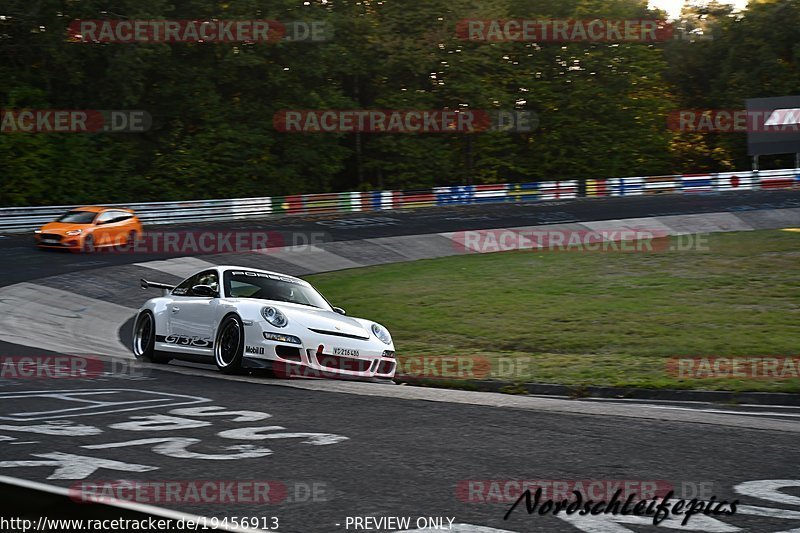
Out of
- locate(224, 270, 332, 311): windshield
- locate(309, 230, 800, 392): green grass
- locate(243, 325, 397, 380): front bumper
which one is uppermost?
locate(224, 270, 332, 311): windshield

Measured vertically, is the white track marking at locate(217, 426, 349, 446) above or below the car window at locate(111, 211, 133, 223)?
below

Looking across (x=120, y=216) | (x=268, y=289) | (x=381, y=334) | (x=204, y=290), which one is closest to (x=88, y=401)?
(x=204, y=290)

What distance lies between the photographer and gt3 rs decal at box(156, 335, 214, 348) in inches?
486

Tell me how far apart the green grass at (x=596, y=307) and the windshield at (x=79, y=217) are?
290 inches

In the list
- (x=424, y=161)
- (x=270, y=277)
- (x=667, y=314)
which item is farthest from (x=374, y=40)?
(x=270, y=277)

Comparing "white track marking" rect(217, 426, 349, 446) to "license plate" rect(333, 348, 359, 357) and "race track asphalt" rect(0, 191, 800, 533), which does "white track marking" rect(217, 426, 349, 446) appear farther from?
"license plate" rect(333, 348, 359, 357)

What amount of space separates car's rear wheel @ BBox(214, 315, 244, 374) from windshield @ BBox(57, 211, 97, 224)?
59.3 feet

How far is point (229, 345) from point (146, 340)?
227cm

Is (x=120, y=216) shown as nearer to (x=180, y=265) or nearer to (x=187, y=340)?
(x=180, y=265)

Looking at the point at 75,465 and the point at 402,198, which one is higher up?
the point at 402,198

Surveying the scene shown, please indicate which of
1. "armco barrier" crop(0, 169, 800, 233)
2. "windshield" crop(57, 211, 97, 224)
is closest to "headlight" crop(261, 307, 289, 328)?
"windshield" crop(57, 211, 97, 224)

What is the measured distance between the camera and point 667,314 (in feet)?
57.7

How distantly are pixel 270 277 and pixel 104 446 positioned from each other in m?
6.64

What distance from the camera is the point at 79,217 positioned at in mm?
29031
